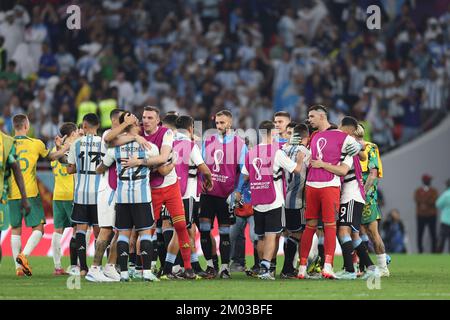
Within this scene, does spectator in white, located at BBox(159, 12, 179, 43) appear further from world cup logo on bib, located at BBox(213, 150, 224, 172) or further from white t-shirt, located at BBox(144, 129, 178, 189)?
white t-shirt, located at BBox(144, 129, 178, 189)

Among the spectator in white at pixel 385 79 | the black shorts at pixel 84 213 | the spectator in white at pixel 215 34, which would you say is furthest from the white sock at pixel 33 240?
the spectator in white at pixel 215 34

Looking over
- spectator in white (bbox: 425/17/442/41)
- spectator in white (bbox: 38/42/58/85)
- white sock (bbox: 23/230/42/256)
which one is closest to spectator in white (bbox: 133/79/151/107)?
spectator in white (bbox: 38/42/58/85)

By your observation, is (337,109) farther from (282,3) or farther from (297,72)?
(282,3)

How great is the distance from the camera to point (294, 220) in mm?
16641

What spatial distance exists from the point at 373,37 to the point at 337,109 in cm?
261

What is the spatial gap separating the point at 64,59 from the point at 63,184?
1167 centimetres

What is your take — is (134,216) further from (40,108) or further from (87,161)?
(40,108)

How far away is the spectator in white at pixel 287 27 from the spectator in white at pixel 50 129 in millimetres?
6674

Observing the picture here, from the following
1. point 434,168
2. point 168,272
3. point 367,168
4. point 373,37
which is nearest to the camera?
point 168,272

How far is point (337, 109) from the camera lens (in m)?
28.2

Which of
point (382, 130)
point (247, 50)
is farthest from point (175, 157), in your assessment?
point (247, 50)

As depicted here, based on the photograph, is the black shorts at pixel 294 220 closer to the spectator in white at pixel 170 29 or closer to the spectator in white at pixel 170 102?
the spectator in white at pixel 170 102
